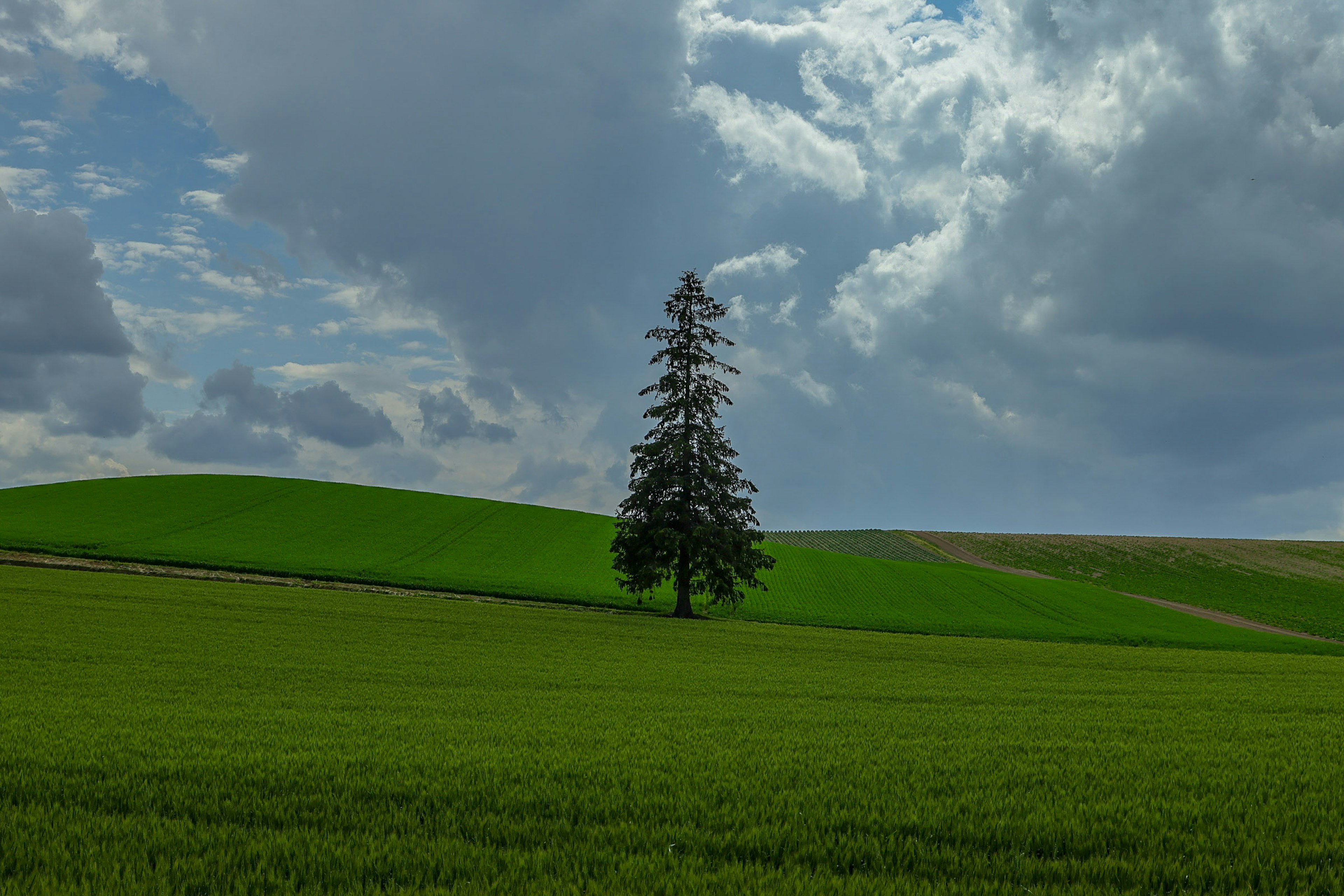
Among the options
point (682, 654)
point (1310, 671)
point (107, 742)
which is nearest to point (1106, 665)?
point (1310, 671)

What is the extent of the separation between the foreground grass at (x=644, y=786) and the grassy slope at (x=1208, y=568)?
60.4m

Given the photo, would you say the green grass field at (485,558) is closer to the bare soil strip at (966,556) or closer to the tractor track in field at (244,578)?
the tractor track in field at (244,578)

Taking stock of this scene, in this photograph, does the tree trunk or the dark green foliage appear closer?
the tree trunk

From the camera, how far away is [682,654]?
23484 millimetres

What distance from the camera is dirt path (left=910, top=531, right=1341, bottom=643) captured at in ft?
175

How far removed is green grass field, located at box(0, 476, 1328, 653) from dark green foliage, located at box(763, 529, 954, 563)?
47.7 feet

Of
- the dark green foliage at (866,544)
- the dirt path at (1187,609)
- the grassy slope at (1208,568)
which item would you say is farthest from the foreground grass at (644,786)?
the dark green foliage at (866,544)

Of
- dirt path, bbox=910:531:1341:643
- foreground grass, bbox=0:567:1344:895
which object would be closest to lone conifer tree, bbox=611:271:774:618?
foreground grass, bbox=0:567:1344:895

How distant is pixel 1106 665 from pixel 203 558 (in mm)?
50639

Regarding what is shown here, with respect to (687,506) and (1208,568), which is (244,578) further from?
(1208,568)

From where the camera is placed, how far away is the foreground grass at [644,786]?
4852 mm

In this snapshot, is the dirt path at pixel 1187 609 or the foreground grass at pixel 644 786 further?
the dirt path at pixel 1187 609

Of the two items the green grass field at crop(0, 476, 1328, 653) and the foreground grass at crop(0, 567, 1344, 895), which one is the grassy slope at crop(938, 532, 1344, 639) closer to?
the green grass field at crop(0, 476, 1328, 653)

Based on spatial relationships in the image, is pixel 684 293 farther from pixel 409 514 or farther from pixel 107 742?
pixel 409 514
